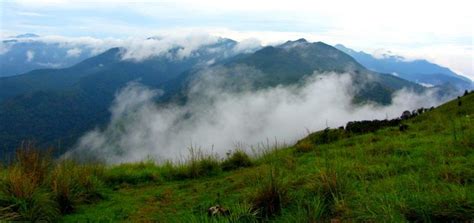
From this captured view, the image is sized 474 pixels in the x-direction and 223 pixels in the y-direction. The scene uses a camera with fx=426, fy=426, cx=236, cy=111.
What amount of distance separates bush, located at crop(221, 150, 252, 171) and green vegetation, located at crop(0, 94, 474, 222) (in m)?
0.03

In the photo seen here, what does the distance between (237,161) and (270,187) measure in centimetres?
664

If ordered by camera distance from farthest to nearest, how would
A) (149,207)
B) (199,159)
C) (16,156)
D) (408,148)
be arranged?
A: 1. (199,159)
2. (408,148)
3. (16,156)
4. (149,207)

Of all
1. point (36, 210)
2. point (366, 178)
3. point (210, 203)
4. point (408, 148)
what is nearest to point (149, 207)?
point (210, 203)

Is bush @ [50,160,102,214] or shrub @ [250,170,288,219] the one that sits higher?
shrub @ [250,170,288,219]

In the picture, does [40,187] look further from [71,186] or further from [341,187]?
[341,187]

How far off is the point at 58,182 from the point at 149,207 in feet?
6.67

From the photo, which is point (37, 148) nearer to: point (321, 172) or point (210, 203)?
point (210, 203)

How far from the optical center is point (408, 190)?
6512mm

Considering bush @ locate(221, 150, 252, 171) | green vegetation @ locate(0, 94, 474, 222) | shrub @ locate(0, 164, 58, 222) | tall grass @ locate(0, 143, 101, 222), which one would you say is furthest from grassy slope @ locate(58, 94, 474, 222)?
bush @ locate(221, 150, 252, 171)

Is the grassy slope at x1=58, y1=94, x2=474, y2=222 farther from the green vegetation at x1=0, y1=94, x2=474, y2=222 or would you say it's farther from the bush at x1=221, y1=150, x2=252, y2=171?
the bush at x1=221, y1=150, x2=252, y2=171

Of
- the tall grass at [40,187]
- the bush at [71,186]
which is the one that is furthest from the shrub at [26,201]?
the bush at [71,186]

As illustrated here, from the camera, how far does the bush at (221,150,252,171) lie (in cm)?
1352

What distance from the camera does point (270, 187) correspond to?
706 cm

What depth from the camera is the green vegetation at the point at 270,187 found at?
5918 millimetres
